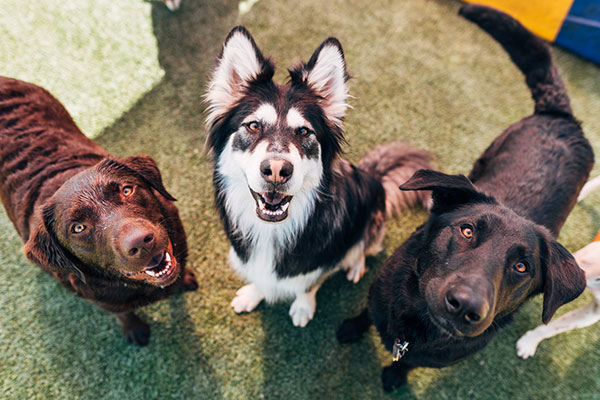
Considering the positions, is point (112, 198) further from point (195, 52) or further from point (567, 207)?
point (567, 207)

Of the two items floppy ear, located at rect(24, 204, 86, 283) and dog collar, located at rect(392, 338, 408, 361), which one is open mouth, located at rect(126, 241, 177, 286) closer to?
floppy ear, located at rect(24, 204, 86, 283)

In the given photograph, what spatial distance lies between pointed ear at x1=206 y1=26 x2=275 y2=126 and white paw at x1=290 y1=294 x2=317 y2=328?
1573 mm

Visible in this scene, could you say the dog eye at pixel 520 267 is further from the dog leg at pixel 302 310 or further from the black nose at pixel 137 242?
the black nose at pixel 137 242

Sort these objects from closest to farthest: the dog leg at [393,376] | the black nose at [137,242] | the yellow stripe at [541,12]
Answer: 1. the black nose at [137,242]
2. the dog leg at [393,376]
3. the yellow stripe at [541,12]

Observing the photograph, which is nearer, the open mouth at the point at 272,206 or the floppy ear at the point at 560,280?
the floppy ear at the point at 560,280

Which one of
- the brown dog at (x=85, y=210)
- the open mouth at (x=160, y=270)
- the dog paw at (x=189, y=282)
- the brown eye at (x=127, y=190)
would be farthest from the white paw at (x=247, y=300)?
the brown eye at (x=127, y=190)

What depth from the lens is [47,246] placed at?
1.80 meters

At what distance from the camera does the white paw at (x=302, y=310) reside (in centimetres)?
272

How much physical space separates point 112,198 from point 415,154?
246cm

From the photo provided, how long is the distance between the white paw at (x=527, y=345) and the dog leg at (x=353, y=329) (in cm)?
126

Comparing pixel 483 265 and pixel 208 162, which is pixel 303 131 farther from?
pixel 208 162

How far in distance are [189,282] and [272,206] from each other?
1.35m

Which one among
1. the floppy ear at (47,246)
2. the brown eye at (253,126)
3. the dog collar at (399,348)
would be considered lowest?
the dog collar at (399,348)

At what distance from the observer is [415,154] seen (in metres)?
3.04
